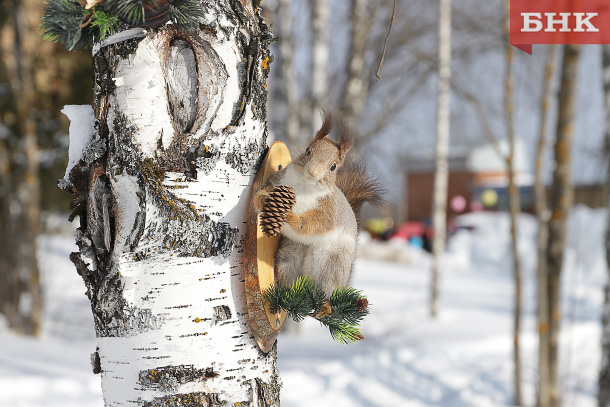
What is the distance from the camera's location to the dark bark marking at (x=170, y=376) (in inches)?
36.3

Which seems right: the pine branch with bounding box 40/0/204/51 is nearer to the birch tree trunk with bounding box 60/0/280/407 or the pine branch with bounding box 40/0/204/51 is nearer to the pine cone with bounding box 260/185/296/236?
the birch tree trunk with bounding box 60/0/280/407

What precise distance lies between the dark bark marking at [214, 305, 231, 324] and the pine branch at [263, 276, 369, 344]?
7cm

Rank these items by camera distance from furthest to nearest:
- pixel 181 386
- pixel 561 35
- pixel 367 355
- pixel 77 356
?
1. pixel 367 355
2. pixel 77 356
3. pixel 561 35
4. pixel 181 386

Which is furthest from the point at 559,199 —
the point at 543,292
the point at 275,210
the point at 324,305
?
the point at 275,210

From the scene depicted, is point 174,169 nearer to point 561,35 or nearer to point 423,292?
point 561,35

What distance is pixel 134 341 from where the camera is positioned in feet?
3.03

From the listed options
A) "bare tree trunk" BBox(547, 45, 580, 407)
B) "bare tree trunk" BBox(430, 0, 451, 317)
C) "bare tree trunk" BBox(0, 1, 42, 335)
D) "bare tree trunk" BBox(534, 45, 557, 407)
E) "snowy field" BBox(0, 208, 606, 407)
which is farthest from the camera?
"bare tree trunk" BBox(430, 0, 451, 317)

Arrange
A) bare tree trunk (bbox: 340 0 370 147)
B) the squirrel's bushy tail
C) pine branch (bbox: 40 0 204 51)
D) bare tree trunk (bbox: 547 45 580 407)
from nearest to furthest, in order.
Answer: pine branch (bbox: 40 0 204 51) → the squirrel's bushy tail → bare tree trunk (bbox: 547 45 580 407) → bare tree trunk (bbox: 340 0 370 147)

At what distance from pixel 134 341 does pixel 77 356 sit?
3.73m

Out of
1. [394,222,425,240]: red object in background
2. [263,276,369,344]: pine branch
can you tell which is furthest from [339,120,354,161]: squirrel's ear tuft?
[394,222,425,240]: red object in background

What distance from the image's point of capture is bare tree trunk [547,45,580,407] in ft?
10.5

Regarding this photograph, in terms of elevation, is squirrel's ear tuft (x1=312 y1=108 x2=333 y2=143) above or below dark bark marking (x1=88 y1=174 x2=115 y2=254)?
above

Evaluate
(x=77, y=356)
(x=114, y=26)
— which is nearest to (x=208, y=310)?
(x=114, y=26)

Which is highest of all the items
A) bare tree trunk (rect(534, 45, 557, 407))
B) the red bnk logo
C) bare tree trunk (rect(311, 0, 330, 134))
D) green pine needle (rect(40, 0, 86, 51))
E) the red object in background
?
bare tree trunk (rect(311, 0, 330, 134))
